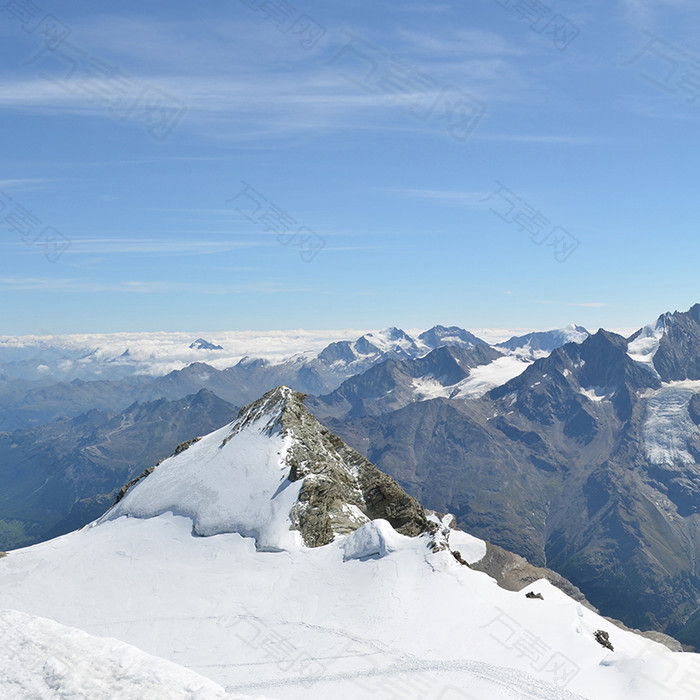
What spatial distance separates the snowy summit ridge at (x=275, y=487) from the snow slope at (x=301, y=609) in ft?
1.00

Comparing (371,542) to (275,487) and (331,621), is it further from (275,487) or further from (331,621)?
(275,487)

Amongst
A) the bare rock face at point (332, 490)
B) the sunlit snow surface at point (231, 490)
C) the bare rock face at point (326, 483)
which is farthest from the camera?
the bare rock face at point (326, 483)

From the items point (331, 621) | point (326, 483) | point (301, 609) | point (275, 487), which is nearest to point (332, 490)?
point (326, 483)

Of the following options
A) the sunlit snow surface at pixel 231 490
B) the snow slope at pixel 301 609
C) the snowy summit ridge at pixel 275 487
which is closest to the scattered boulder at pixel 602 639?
the snow slope at pixel 301 609

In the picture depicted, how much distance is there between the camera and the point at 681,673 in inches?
1329

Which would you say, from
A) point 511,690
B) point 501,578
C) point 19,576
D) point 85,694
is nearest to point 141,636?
point 19,576

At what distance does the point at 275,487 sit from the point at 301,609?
66.2 feet

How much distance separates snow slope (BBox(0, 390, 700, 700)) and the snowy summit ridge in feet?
1.00

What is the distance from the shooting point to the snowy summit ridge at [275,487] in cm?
5653

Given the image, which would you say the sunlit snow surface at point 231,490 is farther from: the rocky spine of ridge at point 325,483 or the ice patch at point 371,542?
the ice patch at point 371,542

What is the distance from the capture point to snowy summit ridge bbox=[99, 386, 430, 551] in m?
56.5

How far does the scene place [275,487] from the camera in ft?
201

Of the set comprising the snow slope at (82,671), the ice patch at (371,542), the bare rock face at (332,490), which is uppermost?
the snow slope at (82,671)

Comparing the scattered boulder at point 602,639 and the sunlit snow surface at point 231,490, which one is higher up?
the scattered boulder at point 602,639
